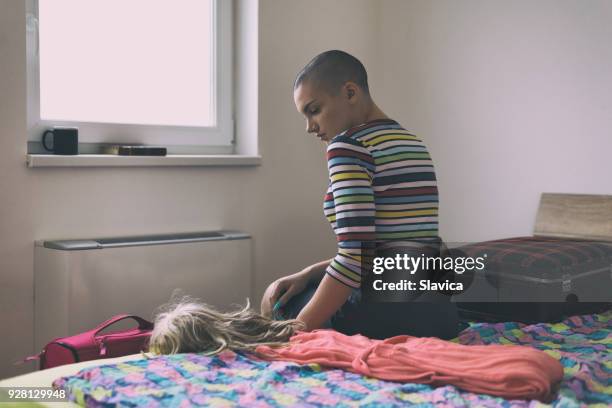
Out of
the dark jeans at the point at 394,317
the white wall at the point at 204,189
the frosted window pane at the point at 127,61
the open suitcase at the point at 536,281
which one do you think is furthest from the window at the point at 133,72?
the dark jeans at the point at 394,317

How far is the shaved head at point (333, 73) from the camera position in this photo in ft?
5.96

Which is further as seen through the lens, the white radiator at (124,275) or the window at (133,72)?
the window at (133,72)

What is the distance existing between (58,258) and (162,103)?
79cm

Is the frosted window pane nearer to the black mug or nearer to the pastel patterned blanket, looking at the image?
the black mug

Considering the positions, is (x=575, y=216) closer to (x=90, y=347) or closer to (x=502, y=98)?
(x=502, y=98)

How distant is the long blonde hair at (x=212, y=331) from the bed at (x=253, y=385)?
0.15 ft

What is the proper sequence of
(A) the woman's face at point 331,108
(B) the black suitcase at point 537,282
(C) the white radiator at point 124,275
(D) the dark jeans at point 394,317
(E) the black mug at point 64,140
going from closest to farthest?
(D) the dark jeans at point 394,317
(A) the woman's face at point 331,108
(B) the black suitcase at point 537,282
(C) the white radiator at point 124,275
(E) the black mug at point 64,140

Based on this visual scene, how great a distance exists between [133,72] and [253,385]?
170 centimetres

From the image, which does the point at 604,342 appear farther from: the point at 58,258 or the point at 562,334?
the point at 58,258

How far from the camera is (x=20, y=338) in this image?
2354 mm

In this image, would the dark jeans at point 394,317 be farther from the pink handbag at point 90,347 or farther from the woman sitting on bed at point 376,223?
the pink handbag at point 90,347

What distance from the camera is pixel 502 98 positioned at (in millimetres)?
2922

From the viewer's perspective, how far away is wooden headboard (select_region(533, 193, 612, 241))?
2582mm

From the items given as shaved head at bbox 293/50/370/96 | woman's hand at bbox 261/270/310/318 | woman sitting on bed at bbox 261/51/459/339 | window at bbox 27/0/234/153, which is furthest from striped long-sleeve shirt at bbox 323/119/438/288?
window at bbox 27/0/234/153
